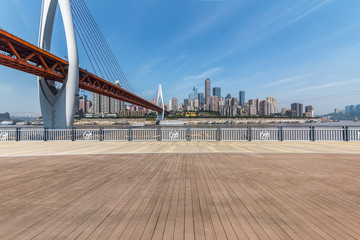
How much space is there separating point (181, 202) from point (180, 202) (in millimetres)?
22

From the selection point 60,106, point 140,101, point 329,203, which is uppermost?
point 140,101

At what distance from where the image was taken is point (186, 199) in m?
3.53

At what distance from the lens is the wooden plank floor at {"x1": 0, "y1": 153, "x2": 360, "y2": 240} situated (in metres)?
2.50

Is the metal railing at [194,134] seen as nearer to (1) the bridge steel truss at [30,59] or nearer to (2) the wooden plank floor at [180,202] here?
(2) the wooden plank floor at [180,202]

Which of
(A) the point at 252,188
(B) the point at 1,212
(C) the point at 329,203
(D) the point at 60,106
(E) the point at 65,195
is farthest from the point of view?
(D) the point at 60,106

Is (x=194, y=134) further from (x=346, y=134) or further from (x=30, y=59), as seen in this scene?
(x=30, y=59)

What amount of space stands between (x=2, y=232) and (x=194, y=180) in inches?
153

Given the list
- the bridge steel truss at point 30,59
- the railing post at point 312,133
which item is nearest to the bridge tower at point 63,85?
the bridge steel truss at point 30,59

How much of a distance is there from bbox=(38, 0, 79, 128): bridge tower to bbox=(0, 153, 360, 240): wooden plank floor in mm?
25561

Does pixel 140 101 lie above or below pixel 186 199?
above

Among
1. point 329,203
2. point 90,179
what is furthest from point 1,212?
point 329,203

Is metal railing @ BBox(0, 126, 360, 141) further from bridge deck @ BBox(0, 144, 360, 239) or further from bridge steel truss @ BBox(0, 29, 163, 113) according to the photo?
bridge steel truss @ BBox(0, 29, 163, 113)

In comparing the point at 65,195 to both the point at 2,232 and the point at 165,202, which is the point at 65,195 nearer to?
the point at 2,232

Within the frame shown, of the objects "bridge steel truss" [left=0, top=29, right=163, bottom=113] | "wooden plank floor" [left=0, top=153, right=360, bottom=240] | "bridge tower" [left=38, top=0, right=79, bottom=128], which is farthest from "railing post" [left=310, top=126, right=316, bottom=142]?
"bridge steel truss" [left=0, top=29, right=163, bottom=113]
